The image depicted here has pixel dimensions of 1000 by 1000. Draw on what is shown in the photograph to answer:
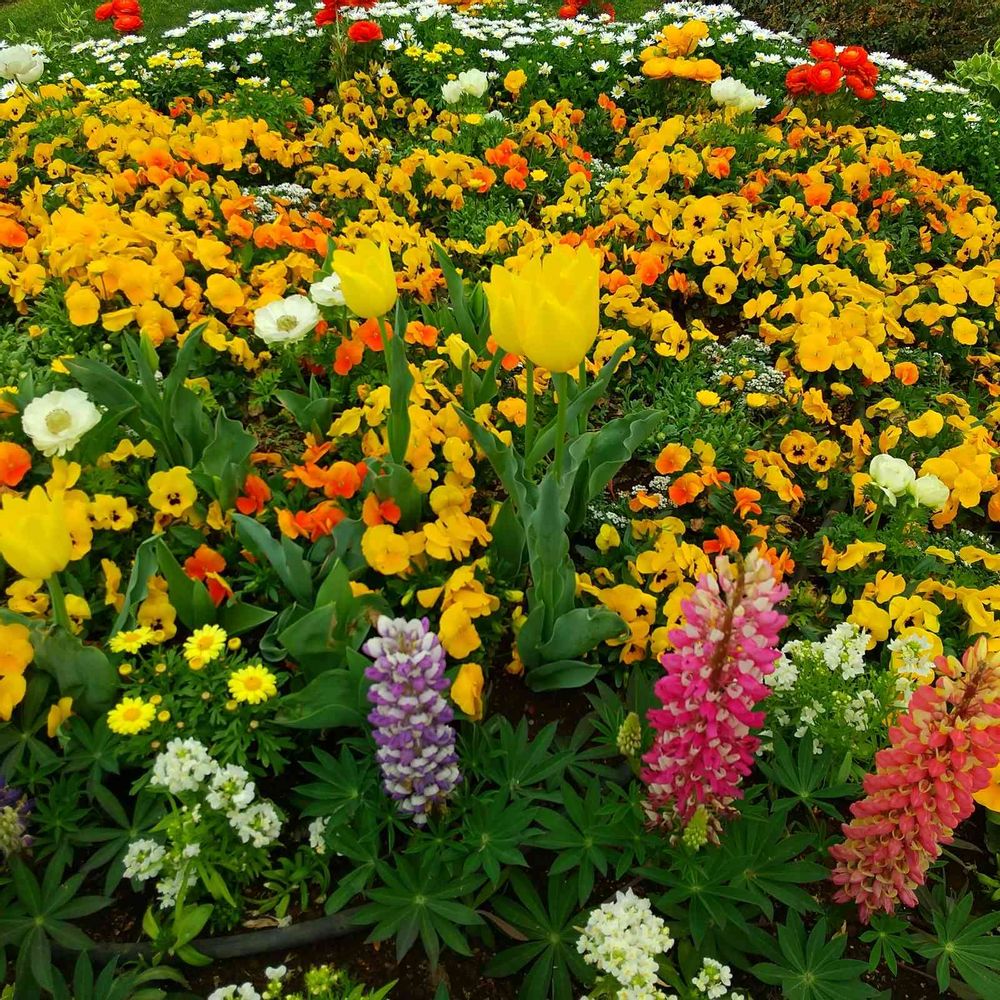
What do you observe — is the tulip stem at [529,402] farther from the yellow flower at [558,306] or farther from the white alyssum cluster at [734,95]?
the white alyssum cluster at [734,95]

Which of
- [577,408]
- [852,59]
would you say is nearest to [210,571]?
[577,408]

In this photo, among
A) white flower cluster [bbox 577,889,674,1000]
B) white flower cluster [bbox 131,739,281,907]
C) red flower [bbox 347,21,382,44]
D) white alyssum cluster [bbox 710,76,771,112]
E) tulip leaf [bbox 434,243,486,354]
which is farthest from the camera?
red flower [bbox 347,21,382,44]

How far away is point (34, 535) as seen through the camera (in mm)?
1364

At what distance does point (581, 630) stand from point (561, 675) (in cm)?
13

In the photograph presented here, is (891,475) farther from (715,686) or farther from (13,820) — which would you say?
(13,820)

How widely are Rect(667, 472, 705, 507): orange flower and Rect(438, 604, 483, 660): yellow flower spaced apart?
70 centimetres

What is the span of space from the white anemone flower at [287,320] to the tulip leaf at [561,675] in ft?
3.34

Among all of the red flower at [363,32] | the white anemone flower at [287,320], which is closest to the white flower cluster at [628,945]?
the white anemone flower at [287,320]

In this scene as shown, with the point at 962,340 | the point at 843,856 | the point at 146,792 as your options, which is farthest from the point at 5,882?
the point at 962,340

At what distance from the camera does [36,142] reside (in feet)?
11.8

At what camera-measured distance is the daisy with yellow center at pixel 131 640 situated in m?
1.60

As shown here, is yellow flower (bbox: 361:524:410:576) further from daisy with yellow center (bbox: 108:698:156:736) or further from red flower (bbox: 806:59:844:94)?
red flower (bbox: 806:59:844:94)

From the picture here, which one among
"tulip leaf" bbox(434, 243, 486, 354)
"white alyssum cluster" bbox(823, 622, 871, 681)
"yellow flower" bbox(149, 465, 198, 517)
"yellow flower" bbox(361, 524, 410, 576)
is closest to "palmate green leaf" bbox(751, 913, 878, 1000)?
"white alyssum cluster" bbox(823, 622, 871, 681)

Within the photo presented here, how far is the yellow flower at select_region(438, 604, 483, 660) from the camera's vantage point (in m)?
1.73
